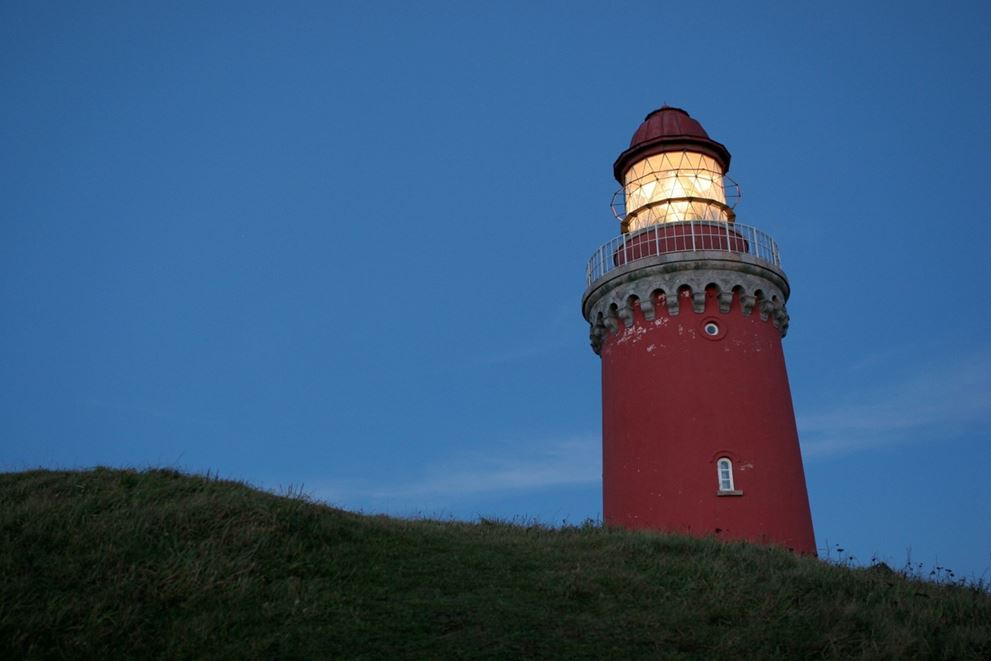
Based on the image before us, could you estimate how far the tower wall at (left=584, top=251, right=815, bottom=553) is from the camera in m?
18.6

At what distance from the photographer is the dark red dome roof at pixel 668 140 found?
21906 mm

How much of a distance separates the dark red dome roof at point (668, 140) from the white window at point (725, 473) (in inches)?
333

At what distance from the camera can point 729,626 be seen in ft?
31.8

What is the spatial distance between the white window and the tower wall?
0.11 meters

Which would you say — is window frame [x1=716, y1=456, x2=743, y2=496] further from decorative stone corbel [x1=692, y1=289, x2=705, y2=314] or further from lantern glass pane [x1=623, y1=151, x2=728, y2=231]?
lantern glass pane [x1=623, y1=151, x2=728, y2=231]

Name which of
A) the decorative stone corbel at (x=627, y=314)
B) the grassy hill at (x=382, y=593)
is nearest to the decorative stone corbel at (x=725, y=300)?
the decorative stone corbel at (x=627, y=314)

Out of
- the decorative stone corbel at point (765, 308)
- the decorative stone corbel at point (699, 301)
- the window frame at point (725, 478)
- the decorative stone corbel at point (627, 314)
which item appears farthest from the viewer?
the decorative stone corbel at point (627, 314)

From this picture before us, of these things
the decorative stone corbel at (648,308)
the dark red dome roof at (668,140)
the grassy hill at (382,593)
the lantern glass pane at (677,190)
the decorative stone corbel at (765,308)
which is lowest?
the grassy hill at (382,593)

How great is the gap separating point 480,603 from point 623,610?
1746 millimetres

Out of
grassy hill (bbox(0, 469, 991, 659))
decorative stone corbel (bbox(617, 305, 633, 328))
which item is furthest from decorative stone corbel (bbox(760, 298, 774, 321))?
grassy hill (bbox(0, 469, 991, 659))

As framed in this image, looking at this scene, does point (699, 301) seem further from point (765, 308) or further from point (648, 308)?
point (765, 308)

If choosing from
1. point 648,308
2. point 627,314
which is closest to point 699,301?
point 648,308

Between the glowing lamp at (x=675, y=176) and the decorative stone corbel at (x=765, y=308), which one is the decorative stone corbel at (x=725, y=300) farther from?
the glowing lamp at (x=675, y=176)

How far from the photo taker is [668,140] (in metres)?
21.9
